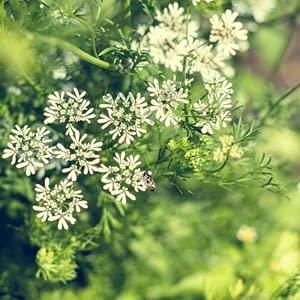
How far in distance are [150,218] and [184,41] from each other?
0.56 m

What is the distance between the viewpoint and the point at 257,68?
2.83 meters

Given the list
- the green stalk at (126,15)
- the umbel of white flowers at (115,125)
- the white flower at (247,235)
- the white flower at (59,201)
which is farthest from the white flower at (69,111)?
the white flower at (247,235)

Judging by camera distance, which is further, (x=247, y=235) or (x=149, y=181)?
(x=247, y=235)

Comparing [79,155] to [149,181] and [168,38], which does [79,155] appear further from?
[168,38]

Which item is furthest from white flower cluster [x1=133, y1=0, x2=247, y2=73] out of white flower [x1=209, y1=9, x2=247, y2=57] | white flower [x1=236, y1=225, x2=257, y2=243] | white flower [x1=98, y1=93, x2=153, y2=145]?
white flower [x1=236, y1=225, x2=257, y2=243]

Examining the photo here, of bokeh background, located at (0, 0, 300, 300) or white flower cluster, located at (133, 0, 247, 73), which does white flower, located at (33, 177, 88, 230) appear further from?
white flower cluster, located at (133, 0, 247, 73)

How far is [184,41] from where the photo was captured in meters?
1.24

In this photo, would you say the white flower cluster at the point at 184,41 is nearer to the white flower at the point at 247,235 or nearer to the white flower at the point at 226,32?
the white flower at the point at 226,32

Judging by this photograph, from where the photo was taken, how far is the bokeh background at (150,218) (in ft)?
4.28

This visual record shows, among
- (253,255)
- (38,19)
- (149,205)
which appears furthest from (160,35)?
(253,255)

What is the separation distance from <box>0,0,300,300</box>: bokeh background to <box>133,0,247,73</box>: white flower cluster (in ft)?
0.25

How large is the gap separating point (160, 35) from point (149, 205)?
0.49 metres

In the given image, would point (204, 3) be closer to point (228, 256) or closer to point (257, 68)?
point (228, 256)

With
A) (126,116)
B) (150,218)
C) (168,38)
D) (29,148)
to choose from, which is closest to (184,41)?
(168,38)
